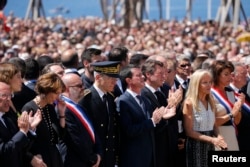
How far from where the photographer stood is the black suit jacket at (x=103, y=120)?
7.01 m

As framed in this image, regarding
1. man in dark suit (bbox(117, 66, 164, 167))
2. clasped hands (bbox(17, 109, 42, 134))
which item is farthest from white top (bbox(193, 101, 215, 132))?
clasped hands (bbox(17, 109, 42, 134))

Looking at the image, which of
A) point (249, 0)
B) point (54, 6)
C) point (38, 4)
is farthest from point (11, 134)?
point (54, 6)

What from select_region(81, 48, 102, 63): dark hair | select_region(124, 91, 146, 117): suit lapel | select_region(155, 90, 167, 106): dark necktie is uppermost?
select_region(81, 48, 102, 63): dark hair

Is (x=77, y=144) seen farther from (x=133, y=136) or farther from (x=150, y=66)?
(x=150, y=66)

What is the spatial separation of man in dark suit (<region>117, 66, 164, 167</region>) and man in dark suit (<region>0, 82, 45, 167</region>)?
151cm

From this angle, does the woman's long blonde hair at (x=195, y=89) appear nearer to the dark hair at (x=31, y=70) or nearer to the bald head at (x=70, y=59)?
the dark hair at (x=31, y=70)

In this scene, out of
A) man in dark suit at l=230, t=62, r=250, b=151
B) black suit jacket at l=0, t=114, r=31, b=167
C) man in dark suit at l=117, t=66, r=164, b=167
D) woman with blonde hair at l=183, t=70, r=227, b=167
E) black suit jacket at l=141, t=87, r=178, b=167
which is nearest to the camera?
black suit jacket at l=0, t=114, r=31, b=167

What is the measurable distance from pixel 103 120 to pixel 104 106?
13 centimetres

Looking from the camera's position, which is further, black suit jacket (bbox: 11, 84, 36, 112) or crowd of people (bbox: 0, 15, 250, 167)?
black suit jacket (bbox: 11, 84, 36, 112)

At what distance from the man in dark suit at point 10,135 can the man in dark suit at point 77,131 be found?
0.69 meters

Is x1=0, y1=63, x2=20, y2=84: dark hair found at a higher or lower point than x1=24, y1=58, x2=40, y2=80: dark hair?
higher

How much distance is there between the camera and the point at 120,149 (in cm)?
746

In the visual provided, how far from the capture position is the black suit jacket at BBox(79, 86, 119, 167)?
276 inches

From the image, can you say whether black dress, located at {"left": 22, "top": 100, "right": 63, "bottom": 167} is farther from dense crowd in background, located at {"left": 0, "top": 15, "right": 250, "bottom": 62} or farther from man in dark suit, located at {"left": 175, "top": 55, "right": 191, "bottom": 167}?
dense crowd in background, located at {"left": 0, "top": 15, "right": 250, "bottom": 62}
